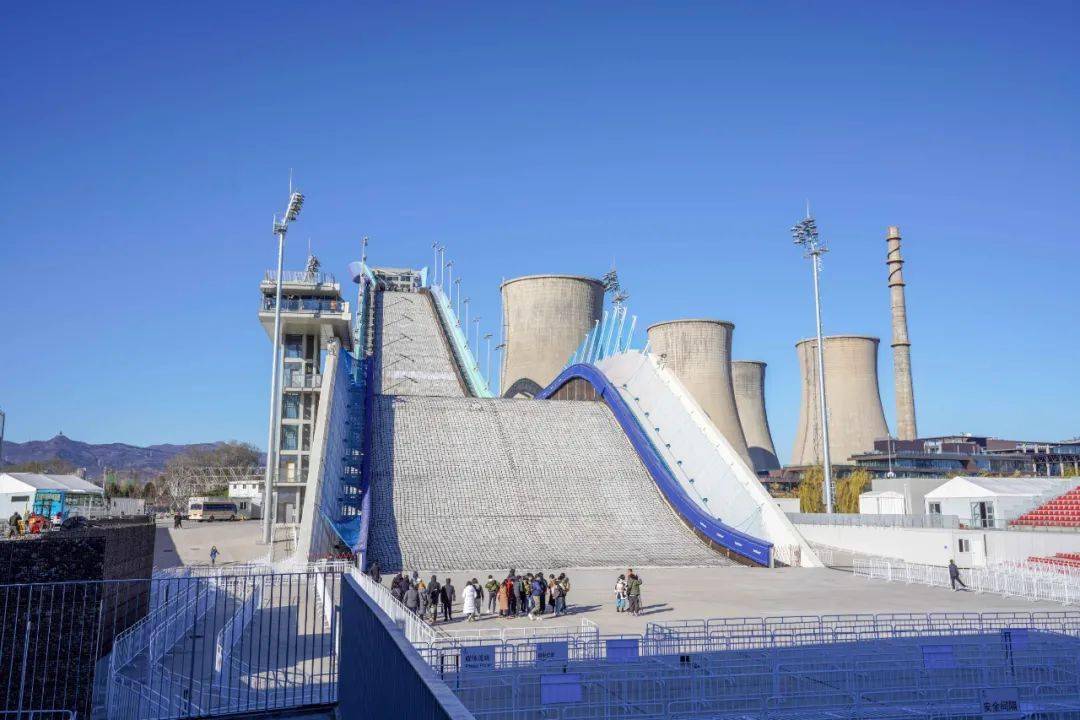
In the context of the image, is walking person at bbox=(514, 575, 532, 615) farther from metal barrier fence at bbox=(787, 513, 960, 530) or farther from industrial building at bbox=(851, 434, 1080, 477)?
industrial building at bbox=(851, 434, 1080, 477)

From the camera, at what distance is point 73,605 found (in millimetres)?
8141

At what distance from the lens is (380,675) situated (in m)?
5.43

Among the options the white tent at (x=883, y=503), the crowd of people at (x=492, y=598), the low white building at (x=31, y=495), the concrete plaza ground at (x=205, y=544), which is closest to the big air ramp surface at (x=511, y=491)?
the crowd of people at (x=492, y=598)

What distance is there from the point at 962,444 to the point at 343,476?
67828 mm

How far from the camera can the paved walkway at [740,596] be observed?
17.2 meters

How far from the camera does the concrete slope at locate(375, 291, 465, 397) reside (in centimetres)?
4838

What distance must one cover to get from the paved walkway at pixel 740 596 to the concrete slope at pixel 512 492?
5.67 feet

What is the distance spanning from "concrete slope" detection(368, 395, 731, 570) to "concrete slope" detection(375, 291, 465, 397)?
35.5 ft

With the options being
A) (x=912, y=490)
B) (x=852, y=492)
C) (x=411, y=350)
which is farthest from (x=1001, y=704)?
(x=411, y=350)

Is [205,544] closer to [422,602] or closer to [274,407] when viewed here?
[274,407]

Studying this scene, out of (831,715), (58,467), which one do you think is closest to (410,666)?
(831,715)

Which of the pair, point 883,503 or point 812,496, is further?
point 812,496

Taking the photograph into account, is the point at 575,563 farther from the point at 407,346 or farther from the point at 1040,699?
the point at 407,346

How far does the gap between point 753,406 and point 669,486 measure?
111ft
